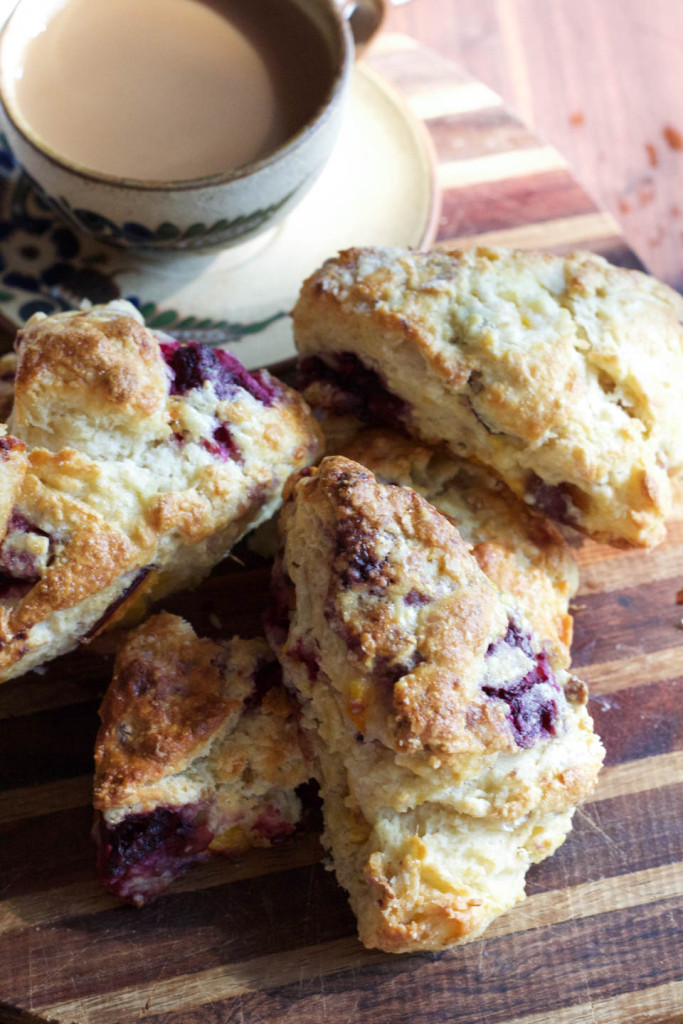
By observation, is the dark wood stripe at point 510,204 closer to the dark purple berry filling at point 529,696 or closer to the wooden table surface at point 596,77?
the wooden table surface at point 596,77

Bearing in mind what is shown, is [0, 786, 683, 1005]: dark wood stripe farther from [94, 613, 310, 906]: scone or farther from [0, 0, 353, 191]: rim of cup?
[0, 0, 353, 191]: rim of cup

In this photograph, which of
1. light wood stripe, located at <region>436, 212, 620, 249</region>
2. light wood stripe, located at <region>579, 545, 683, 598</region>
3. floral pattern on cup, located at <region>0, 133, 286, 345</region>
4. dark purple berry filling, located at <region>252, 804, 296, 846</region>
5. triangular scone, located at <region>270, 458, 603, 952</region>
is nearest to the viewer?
triangular scone, located at <region>270, 458, 603, 952</region>

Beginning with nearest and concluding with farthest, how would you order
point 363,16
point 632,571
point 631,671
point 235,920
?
point 235,920, point 631,671, point 632,571, point 363,16

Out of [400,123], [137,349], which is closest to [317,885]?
[137,349]

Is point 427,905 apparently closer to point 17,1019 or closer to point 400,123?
point 17,1019

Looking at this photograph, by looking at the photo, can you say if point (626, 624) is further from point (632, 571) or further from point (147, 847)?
point (147, 847)

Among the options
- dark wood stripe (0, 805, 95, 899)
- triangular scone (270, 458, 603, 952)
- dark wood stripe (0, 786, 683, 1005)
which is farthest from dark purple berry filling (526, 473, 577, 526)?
dark wood stripe (0, 805, 95, 899)

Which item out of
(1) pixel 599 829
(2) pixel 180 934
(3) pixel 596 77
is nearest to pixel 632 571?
(1) pixel 599 829
